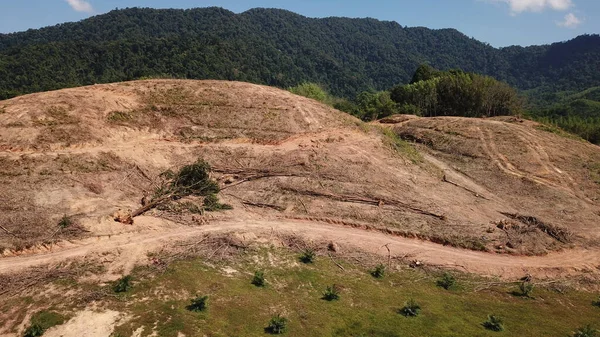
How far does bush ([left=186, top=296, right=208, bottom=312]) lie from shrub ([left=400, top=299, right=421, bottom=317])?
967 centimetres

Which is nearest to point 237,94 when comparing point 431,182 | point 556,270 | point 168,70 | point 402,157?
point 402,157

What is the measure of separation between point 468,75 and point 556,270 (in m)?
50.8

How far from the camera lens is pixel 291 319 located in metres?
19.8

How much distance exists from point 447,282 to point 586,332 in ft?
22.4

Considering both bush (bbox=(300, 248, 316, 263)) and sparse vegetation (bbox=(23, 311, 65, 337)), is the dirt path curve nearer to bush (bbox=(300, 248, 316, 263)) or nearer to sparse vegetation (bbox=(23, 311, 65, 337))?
bush (bbox=(300, 248, 316, 263))

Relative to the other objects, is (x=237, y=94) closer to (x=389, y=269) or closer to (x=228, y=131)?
(x=228, y=131)

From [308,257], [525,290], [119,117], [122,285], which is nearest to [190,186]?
[308,257]

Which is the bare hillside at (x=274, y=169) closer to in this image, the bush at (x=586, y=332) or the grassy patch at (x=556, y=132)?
the grassy patch at (x=556, y=132)

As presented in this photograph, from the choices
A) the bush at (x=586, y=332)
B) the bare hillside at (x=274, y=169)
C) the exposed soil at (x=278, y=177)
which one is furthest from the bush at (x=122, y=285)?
the bush at (x=586, y=332)

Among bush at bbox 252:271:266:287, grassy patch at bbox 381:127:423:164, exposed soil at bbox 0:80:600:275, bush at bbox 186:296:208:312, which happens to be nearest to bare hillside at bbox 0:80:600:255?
exposed soil at bbox 0:80:600:275

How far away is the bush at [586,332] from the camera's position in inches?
779

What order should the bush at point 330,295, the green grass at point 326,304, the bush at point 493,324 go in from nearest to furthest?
the green grass at point 326,304
the bush at point 493,324
the bush at point 330,295

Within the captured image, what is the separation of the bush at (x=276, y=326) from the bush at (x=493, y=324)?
391 inches

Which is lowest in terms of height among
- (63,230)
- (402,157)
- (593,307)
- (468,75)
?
(593,307)
